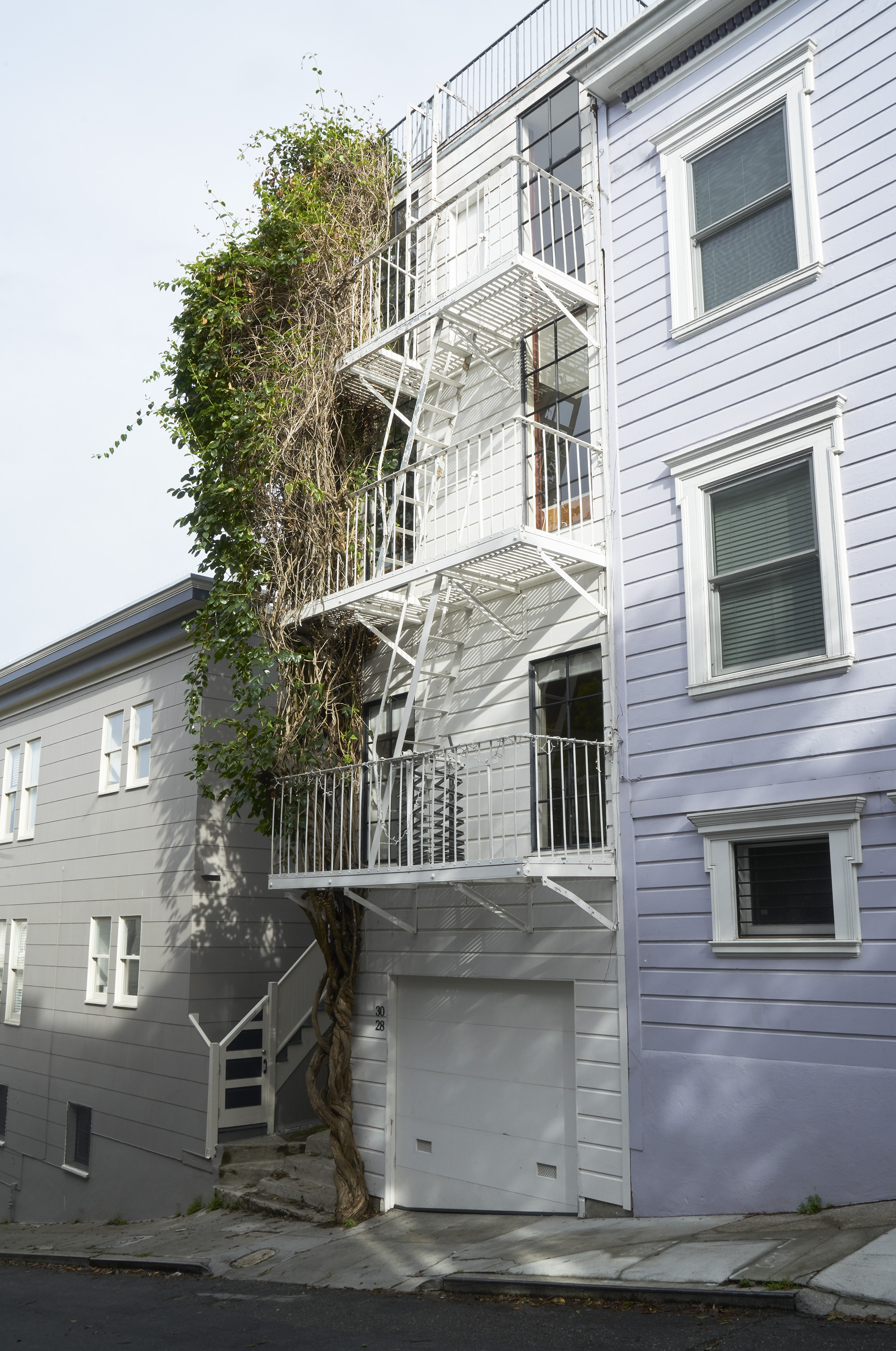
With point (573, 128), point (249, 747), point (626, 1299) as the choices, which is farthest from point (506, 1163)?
point (573, 128)

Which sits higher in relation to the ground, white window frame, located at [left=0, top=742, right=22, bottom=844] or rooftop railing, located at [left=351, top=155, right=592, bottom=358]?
rooftop railing, located at [left=351, top=155, right=592, bottom=358]

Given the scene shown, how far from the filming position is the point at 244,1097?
13.8 meters

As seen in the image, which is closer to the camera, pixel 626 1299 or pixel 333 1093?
pixel 626 1299

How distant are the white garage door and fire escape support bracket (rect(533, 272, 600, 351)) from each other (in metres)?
6.01

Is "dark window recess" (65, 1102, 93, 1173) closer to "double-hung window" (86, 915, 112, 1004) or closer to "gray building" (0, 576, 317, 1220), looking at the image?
"gray building" (0, 576, 317, 1220)

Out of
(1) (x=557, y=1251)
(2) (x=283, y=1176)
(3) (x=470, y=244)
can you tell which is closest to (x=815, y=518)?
(1) (x=557, y=1251)

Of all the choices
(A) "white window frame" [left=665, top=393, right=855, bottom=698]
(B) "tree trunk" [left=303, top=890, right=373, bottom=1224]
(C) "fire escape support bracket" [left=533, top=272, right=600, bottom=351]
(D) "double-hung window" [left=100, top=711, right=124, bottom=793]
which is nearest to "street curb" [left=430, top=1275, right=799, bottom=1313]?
(B) "tree trunk" [left=303, top=890, right=373, bottom=1224]

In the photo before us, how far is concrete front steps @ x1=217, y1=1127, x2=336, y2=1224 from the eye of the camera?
11.7 metres

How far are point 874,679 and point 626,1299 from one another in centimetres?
439

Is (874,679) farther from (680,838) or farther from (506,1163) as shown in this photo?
(506,1163)

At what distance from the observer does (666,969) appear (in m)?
8.75

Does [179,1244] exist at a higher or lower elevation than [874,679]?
lower

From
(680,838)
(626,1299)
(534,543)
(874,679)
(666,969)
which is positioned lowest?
(626,1299)

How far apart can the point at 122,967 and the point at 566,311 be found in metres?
11.3
